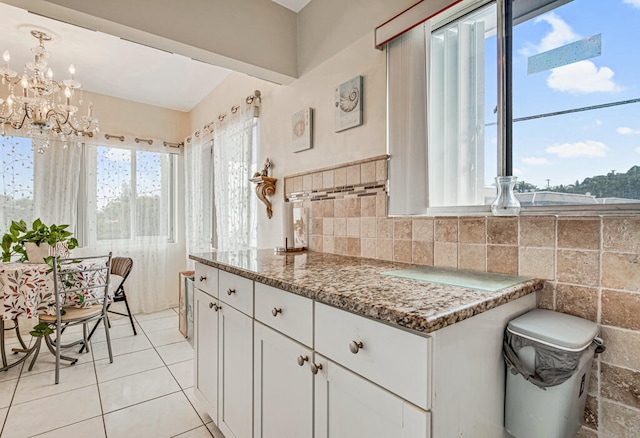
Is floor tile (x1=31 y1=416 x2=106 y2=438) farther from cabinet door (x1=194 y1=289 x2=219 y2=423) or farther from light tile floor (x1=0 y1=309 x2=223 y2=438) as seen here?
cabinet door (x1=194 y1=289 x2=219 y2=423)

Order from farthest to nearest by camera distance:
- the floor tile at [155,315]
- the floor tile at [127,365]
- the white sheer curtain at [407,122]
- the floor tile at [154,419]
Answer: the floor tile at [155,315] < the floor tile at [127,365] < the floor tile at [154,419] < the white sheer curtain at [407,122]

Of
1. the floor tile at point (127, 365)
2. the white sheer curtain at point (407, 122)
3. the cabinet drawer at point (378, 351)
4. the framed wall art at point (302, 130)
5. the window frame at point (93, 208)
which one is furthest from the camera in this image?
the window frame at point (93, 208)

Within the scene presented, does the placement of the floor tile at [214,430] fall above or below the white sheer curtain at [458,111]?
below

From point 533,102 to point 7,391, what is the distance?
11.5 ft

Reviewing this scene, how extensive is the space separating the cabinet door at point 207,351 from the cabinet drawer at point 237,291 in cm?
12

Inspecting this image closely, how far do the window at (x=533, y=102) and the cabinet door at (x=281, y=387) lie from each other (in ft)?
2.89

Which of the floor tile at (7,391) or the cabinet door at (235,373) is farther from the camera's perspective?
the floor tile at (7,391)

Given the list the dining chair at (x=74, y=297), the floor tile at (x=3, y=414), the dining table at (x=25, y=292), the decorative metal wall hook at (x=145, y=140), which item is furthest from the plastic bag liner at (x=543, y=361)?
the decorative metal wall hook at (x=145, y=140)

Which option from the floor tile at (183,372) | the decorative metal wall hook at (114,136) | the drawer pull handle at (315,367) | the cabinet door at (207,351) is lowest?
Answer: the floor tile at (183,372)

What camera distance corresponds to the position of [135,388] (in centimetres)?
218

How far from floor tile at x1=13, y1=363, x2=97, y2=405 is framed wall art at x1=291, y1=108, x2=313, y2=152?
226 centimetres

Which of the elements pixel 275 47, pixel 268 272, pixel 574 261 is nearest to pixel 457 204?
pixel 574 261

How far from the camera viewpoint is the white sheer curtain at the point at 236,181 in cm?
283

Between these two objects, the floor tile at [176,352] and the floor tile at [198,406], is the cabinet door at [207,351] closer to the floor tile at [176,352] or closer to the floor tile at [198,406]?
the floor tile at [198,406]
